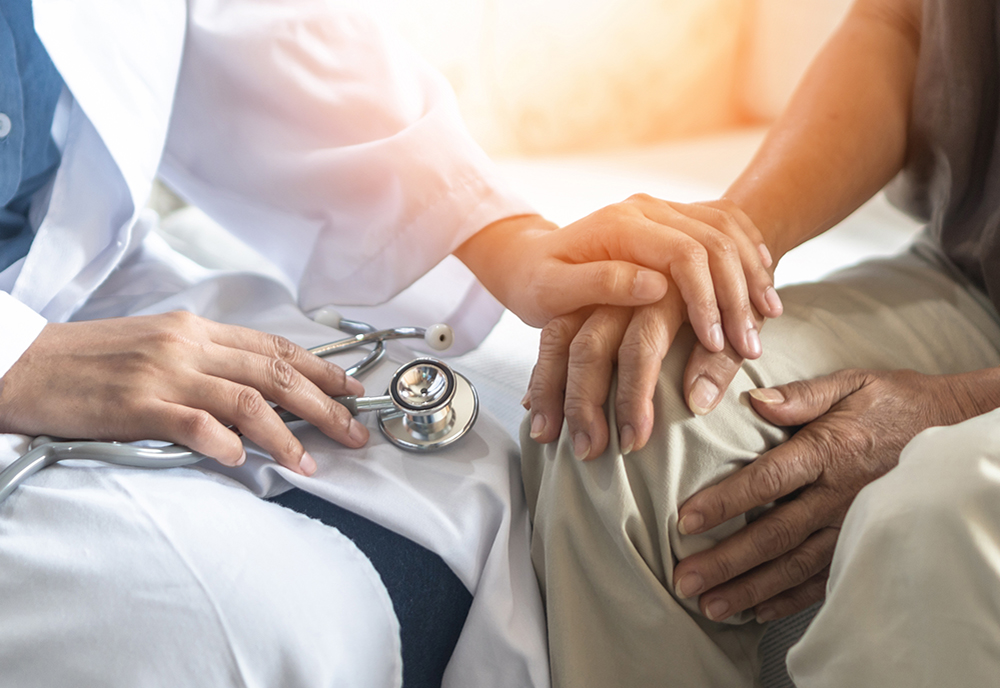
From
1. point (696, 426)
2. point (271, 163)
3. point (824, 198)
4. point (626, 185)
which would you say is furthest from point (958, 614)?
point (626, 185)

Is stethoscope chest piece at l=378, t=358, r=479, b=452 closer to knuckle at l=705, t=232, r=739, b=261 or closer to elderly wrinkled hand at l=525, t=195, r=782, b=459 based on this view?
elderly wrinkled hand at l=525, t=195, r=782, b=459

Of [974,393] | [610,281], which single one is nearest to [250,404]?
[610,281]

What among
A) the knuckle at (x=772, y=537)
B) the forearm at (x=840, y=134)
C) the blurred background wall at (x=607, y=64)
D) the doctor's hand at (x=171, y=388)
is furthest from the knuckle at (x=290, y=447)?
the blurred background wall at (x=607, y=64)

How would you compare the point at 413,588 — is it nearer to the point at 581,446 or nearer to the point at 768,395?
the point at 581,446

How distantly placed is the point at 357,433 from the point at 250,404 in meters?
0.09

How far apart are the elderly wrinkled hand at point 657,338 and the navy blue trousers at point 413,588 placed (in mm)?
126

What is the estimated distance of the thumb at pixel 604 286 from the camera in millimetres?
544

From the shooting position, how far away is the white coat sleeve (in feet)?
2.34

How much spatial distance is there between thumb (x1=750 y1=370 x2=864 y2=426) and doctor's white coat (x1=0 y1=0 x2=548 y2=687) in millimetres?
203

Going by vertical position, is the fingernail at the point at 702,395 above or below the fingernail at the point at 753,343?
below

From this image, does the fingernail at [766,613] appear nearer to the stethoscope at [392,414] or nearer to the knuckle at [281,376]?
the stethoscope at [392,414]

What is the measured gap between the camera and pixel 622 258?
60cm

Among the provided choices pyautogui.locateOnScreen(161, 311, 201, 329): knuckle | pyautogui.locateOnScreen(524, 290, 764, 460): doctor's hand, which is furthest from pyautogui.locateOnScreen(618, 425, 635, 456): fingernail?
pyautogui.locateOnScreen(161, 311, 201, 329): knuckle

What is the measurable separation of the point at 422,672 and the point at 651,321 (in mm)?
302
